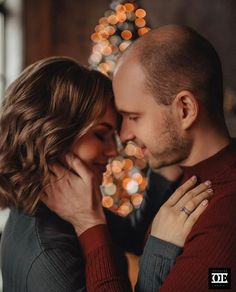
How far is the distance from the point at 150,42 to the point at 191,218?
0.57 m

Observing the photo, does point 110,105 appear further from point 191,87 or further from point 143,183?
point 143,183

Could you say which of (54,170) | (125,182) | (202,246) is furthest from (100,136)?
(125,182)

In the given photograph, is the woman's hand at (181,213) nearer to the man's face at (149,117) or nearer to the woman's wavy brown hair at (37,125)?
the man's face at (149,117)

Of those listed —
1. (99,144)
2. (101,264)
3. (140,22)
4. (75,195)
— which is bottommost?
(101,264)

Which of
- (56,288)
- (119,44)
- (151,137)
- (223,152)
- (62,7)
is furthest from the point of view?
(62,7)

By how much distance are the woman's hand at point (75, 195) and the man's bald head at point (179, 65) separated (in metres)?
0.34

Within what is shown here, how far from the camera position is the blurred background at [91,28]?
10.5 ft

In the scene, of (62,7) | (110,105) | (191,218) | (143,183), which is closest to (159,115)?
(110,105)

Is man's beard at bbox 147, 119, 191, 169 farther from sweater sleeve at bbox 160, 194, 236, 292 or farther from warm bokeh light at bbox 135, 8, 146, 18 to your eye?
warm bokeh light at bbox 135, 8, 146, 18

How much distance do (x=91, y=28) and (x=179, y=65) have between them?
130 inches

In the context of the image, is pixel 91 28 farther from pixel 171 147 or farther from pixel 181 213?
pixel 181 213

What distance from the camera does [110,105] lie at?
4.87 ft

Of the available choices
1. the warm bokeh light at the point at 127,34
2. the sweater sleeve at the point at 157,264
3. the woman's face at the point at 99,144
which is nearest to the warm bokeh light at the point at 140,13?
the warm bokeh light at the point at 127,34

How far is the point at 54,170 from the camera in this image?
139cm
